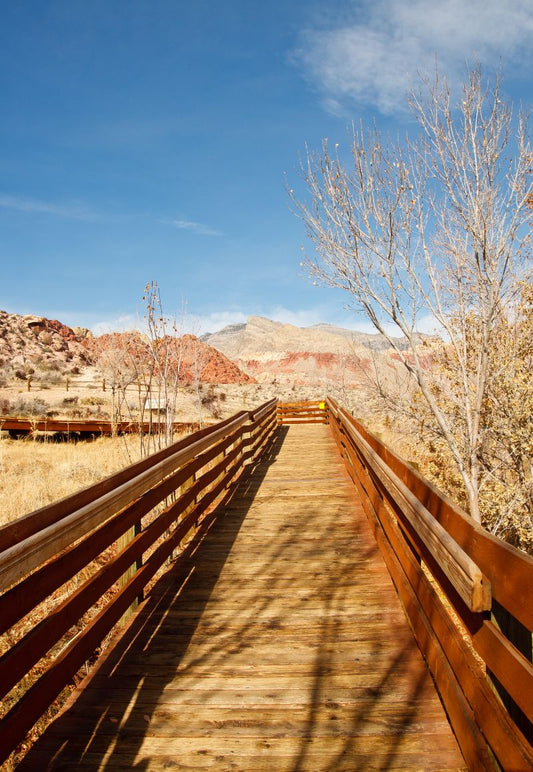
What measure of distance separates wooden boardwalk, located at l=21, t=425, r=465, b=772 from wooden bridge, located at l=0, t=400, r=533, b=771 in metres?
0.01

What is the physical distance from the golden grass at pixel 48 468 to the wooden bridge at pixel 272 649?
4.68 meters

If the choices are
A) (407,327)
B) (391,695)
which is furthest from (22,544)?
(407,327)

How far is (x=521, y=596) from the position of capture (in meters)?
1.62

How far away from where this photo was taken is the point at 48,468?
42.3 feet

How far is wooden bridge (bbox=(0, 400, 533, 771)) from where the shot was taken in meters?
1.96

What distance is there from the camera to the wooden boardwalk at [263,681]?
2.29m

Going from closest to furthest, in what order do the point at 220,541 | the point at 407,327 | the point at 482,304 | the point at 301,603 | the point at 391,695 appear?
1. the point at 391,695
2. the point at 301,603
3. the point at 220,541
4. the point at 482,304
5. the point at 407,327

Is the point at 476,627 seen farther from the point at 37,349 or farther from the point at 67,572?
the point at 37,349

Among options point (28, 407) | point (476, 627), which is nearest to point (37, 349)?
point (28, 407)

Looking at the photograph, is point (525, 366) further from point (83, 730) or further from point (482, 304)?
point (83, 730)

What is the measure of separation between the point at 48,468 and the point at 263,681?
11599 mm

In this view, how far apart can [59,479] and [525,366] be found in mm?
10385

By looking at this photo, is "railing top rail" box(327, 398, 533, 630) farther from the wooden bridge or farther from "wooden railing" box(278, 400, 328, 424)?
"wooden railing" box(278, 400, 328, 424)

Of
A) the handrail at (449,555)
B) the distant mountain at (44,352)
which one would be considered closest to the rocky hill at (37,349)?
the distant mountain at (44,352)
